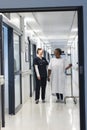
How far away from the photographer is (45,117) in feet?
19.7

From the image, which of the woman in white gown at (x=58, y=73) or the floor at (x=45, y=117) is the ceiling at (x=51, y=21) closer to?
the woman in white gown at (x=58, y=73)

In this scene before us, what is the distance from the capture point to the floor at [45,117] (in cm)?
512

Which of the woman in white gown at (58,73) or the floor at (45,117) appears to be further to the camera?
the woman in white gown at (58,73)

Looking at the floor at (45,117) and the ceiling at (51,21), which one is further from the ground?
the ceiling at (51,21)

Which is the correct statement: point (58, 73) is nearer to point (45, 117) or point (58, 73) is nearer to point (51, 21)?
point (45, 117)

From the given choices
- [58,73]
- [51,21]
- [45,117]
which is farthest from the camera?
[51,21]

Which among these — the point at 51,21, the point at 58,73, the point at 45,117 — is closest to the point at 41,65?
the point at 58,73

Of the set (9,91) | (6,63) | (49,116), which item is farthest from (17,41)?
(49,116)

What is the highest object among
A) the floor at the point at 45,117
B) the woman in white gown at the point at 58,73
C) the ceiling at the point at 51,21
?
the ceiling at the point at 51,21

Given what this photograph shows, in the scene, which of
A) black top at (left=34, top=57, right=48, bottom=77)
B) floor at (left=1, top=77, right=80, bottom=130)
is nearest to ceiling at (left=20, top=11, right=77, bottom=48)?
black top at (left=34, top=57, right=48, bottom=77)

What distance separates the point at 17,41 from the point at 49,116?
7.84 ft

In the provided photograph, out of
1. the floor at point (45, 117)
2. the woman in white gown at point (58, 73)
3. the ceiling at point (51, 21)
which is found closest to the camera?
the floor at point (45, 117)

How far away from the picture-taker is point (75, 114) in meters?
6.33

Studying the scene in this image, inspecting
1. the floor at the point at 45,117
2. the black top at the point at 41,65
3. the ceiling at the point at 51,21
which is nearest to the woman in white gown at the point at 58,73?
the black top at the point at 41,65
